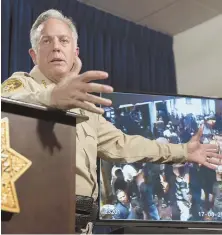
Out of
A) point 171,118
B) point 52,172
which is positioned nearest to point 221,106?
point 171,118

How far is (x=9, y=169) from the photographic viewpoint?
62cm

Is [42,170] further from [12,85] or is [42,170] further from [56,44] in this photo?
[56,44]

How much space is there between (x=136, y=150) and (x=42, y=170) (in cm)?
70

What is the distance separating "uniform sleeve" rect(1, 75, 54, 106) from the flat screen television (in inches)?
37.1

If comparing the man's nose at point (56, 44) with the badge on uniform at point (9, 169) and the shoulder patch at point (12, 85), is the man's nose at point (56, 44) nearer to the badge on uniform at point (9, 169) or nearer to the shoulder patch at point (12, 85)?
the shoulder patch at point (12, 85)

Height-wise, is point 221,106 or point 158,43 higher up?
point 158,43

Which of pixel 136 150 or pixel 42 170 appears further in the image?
pixel 136 150

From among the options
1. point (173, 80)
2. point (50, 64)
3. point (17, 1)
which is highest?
point (17, 1)

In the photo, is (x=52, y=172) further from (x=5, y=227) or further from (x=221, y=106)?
(x=221, y=106)

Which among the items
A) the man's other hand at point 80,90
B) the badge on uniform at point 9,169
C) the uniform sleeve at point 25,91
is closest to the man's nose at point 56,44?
the uniform sleeve at point 25,91

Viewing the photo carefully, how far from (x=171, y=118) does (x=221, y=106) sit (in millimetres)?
257

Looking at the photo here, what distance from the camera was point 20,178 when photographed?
63 centimetres

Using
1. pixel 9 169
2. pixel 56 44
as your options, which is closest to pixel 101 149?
pixel 56 44

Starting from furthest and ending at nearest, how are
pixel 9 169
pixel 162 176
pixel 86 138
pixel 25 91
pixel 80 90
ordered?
pixel 162 176, pixel 86 138, pixel 25 91, pixel 80 90, pixel 9 169
